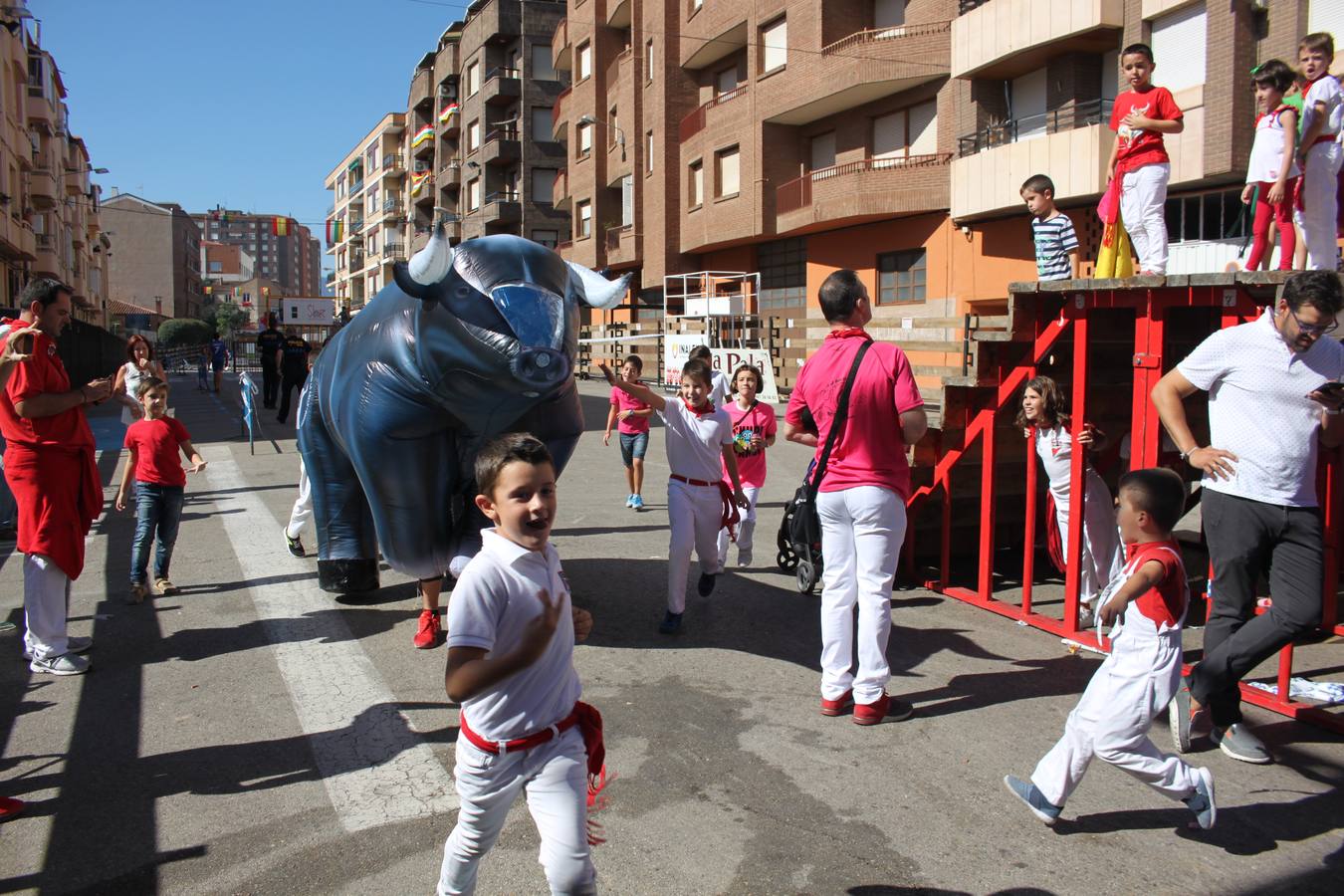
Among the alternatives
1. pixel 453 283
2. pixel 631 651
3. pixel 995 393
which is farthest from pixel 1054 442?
pixel 453 283

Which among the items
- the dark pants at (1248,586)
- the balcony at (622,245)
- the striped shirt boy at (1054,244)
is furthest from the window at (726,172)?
the dark pants at (1248,586)

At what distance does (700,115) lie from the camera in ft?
95.6

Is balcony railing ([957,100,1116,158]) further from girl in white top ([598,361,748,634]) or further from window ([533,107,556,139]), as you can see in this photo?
window ([533,107,556,139])

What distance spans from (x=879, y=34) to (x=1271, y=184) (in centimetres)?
1784

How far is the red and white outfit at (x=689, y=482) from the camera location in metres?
5.77

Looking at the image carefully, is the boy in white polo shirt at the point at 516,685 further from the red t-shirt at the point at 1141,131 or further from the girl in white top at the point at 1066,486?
the red t-shirt at the point at 1141,131

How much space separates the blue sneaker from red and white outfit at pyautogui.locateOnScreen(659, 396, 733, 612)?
2.48 metres

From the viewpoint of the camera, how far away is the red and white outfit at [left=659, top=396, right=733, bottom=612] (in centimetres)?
577

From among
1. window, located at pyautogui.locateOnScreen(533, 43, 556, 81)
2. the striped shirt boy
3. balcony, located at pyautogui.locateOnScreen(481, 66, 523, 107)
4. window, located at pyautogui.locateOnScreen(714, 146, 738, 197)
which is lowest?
the striped shirt boy

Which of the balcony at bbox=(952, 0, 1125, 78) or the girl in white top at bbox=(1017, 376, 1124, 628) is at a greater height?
the balcony at bbox=(952, 0, 1125, 78)

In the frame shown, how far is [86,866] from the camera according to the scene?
3254 mm

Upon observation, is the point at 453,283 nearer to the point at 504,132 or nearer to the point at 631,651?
the point at 631,651

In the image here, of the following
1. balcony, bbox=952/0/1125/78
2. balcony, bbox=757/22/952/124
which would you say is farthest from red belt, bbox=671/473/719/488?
balcony, bbox=757/22/952/124

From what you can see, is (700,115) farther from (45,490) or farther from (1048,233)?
(45,490)
